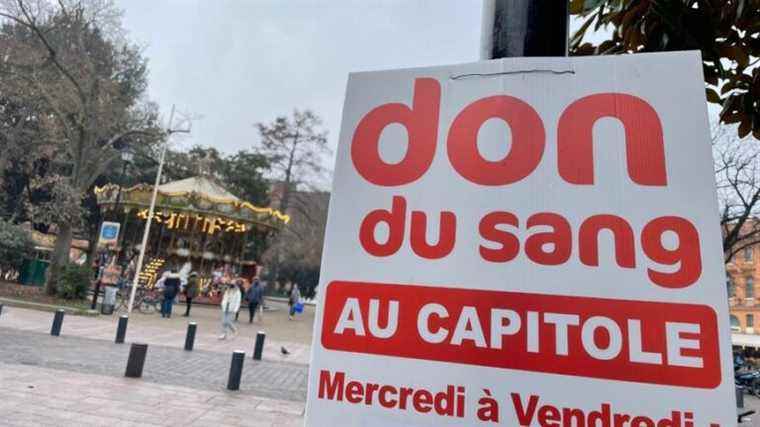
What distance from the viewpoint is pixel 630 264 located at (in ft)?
3.40

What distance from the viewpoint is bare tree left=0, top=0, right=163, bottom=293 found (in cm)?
1766

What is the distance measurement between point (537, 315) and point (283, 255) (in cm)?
3930

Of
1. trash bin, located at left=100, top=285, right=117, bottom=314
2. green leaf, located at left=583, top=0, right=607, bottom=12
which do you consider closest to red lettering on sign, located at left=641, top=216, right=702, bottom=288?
green leaf, located at left=583, top=0, right=607, bottom=12

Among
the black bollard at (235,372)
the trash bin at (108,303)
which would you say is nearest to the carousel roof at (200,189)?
the trash bin at (108,303)

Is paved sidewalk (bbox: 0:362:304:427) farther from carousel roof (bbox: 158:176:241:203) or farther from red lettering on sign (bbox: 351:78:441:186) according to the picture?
carousel roof (bbox: 158:176:241:203)

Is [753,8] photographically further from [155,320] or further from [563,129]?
[155,320]

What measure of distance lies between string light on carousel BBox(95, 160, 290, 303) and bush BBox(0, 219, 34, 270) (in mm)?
3809

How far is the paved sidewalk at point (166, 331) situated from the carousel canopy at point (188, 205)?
785 cm

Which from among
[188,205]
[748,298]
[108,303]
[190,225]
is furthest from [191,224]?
[748,298]

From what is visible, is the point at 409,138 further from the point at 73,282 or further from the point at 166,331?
the point at 73,282

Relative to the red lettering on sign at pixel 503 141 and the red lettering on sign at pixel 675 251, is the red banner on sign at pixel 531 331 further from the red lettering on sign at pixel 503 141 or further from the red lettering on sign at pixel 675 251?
the red lettering on sign at pixel 503 141

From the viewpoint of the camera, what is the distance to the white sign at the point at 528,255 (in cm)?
99

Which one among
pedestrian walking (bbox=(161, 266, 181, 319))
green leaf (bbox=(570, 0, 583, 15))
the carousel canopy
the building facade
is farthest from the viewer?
the building facade

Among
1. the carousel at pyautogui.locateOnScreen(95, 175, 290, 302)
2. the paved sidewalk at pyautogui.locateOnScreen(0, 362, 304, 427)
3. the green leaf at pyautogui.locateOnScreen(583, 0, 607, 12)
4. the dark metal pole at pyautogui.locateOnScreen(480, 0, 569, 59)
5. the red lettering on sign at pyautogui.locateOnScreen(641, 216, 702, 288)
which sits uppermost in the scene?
the carousel at pyautogui.locateOnScreen(95, 175, 290, 302)
